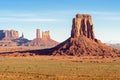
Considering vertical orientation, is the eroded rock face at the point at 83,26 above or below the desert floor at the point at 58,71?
above

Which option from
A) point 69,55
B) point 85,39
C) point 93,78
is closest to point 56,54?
point 69,55

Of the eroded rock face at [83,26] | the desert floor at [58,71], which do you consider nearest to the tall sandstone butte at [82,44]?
the eroded rock face at [83,26]

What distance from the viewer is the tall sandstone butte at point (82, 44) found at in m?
133

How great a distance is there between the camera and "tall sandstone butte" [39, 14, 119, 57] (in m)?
133

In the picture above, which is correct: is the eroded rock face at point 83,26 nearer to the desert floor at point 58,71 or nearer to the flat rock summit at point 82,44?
the flat rock summit at point 82,44

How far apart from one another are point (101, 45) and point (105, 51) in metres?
5.20

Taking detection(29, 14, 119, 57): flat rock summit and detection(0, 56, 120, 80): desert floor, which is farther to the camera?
detection(29, 14, 119, 57): flat rock summit

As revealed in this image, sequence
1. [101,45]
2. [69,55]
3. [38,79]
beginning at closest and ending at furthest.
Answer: [38,79], [69,55], [101,45]

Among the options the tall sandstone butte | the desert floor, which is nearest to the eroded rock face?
the tall sandstone butte

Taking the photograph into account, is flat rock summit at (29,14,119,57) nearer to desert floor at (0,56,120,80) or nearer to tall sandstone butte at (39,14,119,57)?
tall sandstone butte at (39,14,119,57)

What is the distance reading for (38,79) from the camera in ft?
177

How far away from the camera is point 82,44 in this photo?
448 feet

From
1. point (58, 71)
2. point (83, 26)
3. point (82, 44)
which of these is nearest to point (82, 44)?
point (82, 44)

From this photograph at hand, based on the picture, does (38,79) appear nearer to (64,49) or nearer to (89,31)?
(64,49)
